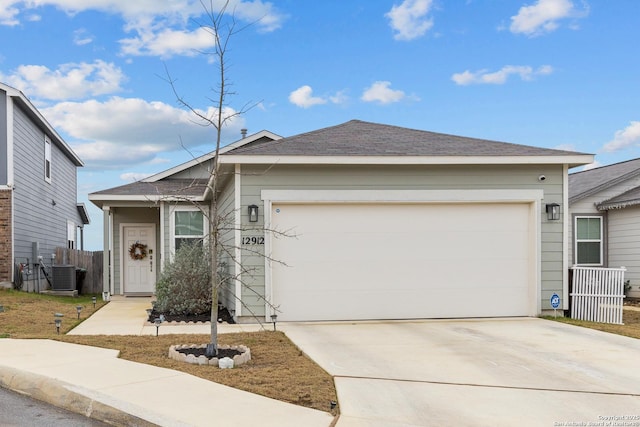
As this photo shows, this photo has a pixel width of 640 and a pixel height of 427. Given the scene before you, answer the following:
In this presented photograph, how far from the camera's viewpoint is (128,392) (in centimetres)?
561

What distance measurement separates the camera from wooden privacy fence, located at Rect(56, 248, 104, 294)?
2089 cm

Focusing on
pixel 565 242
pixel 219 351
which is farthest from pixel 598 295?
pixel 219 351

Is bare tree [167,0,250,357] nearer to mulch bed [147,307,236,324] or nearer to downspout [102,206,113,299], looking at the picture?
mulch bed [147,307,236,324]

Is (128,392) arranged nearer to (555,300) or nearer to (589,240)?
(555,300)

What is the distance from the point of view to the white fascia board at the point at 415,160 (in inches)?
416

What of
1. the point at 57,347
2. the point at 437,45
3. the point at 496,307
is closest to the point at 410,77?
the point at 437,45

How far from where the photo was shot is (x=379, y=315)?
1116cm

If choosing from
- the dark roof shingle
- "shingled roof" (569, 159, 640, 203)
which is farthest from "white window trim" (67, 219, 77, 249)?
"shingled roof" (569, 159, 640, 203)

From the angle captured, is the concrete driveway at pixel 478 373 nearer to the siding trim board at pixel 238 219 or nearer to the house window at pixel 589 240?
the siding trim board at pixel 238 219

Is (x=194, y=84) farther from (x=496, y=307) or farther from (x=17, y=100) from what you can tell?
(x=17, y=100)

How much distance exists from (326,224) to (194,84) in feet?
12.5

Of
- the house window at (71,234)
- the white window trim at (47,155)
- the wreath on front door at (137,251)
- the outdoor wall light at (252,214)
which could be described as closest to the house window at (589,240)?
the outdoor wall light at (252,214)

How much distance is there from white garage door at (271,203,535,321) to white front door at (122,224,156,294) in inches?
325

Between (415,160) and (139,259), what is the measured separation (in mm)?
10150
